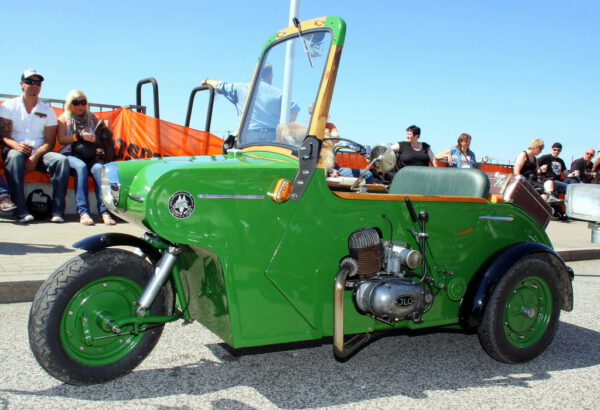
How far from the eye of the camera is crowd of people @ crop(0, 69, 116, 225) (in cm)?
729

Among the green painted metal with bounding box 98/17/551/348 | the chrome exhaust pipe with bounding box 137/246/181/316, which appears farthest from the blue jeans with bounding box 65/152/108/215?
the chrome exhaust pipe with bounding box 137/246/181/316

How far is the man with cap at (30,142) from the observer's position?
729 centimetres

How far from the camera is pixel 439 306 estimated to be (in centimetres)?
385

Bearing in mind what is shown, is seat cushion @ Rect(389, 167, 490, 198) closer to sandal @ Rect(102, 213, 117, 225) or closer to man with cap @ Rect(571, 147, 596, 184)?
sandal @ Rect(102, 213, 117, 225)

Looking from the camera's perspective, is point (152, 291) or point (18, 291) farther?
point (18, 291)

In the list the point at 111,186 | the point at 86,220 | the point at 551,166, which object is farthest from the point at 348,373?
the point at 551,166

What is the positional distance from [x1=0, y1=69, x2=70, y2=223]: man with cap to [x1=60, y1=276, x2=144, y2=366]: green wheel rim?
→ 4862 mm

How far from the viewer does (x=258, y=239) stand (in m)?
3.06

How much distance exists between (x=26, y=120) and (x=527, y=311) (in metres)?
6.46

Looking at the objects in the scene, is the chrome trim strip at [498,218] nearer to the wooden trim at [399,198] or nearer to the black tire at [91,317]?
the wooden trim at [399,198]

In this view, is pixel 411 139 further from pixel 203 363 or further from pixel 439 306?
pixel 203 363

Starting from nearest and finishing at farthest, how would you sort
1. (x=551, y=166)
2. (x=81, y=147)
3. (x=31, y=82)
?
(x=31, y=82) < (x=81, y=147) < (x=551, y=166)

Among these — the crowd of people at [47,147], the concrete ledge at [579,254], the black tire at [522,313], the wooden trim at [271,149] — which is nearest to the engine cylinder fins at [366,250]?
the wooden trim at [271,149]

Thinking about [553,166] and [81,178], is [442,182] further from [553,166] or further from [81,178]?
[553,166]
